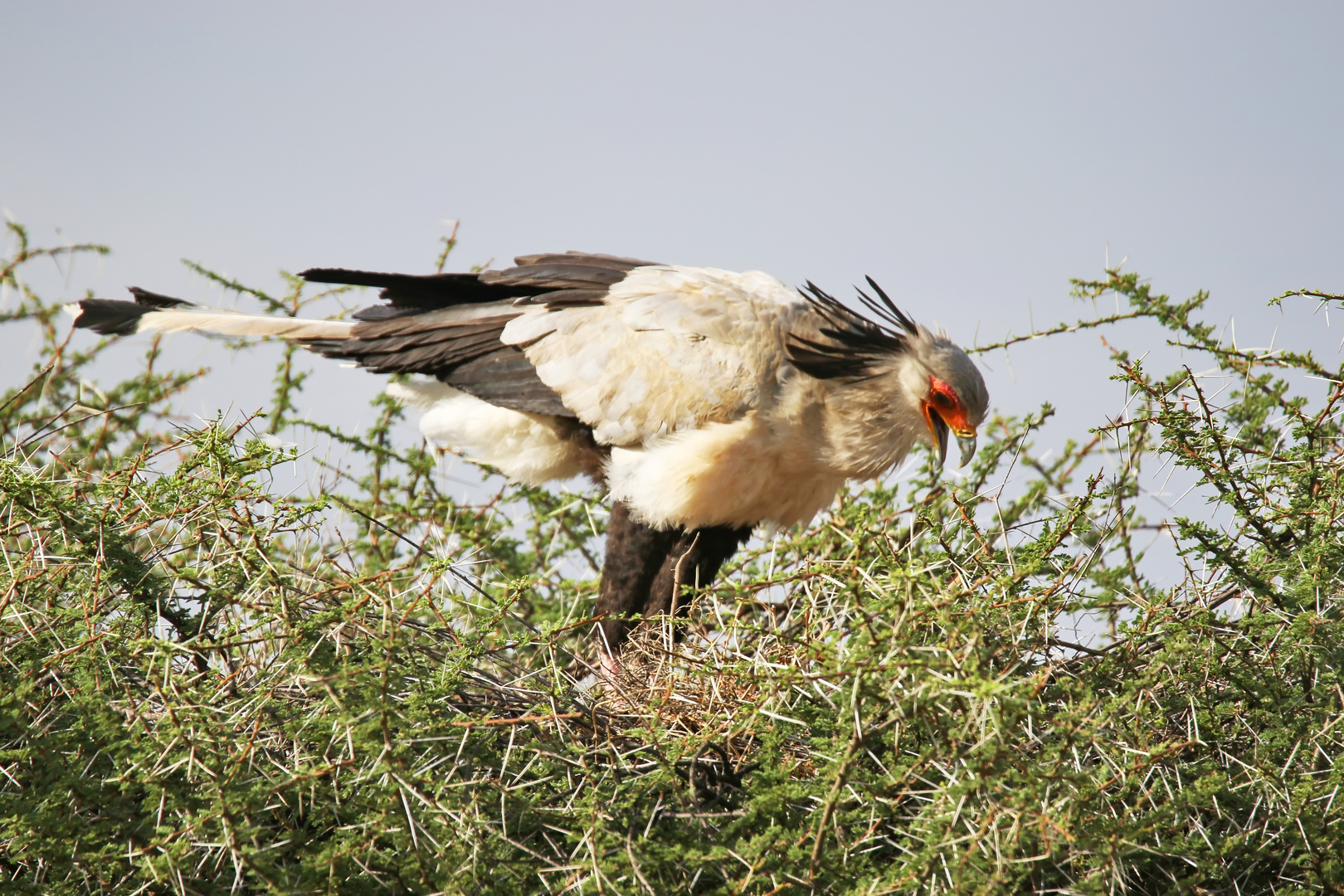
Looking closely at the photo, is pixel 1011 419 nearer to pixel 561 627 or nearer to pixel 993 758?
pixel 561 627

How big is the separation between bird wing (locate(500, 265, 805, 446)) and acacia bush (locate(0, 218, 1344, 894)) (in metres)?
0.91

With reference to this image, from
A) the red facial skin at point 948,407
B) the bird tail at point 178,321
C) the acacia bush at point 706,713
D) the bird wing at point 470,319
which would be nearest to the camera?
the acacia bush at point 706,713

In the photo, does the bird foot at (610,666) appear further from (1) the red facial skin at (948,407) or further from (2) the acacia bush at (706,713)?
(1) the red facial skin at (948,407)

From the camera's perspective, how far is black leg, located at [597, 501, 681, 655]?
3.57 metres

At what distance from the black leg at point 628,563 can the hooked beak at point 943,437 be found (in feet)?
3.22

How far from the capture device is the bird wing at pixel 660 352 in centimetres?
341

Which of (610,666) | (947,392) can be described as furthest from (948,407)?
(610,666)

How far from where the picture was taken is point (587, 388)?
3559 mm

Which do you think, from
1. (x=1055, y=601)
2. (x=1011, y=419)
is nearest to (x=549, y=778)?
(x=1055, y=601)

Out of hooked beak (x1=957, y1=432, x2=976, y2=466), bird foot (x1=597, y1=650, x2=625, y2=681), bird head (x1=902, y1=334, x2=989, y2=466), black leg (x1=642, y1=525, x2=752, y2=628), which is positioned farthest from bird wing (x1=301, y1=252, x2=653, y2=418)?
hooked beak (x1=957, y1=432, x2=976, y2=466)

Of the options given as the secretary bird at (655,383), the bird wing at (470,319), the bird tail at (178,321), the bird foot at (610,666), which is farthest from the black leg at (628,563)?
the bird tail at (178,321)

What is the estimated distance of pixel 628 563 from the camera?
359cm

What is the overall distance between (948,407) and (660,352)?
103 centimetres

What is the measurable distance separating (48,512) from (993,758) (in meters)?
1.91
